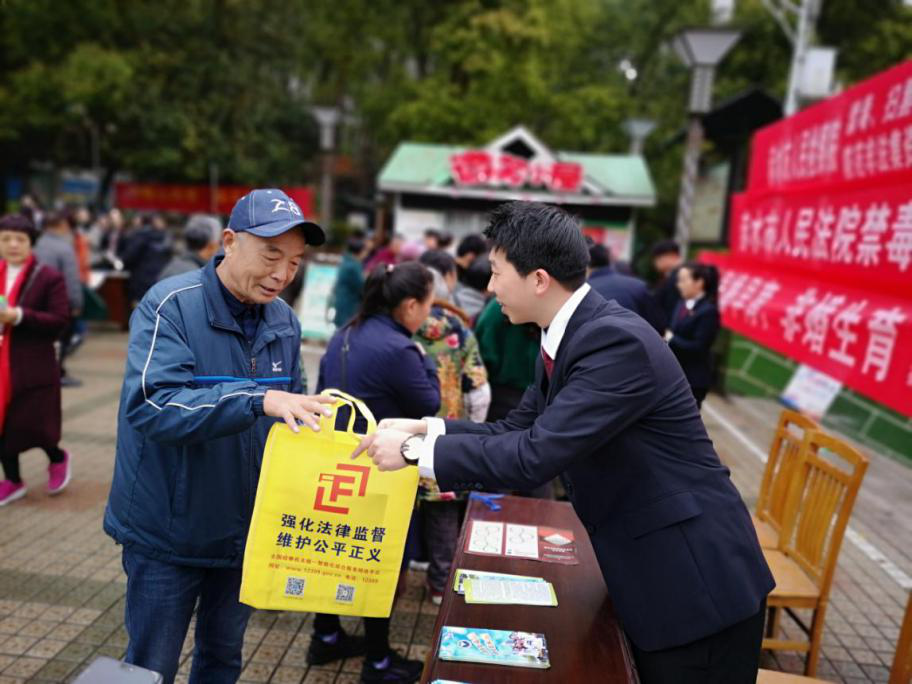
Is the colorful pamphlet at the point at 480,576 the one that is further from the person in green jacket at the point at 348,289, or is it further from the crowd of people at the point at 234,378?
the person in green jacket at the point at 348,289

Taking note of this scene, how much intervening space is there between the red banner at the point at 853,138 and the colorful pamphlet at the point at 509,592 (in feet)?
14.7

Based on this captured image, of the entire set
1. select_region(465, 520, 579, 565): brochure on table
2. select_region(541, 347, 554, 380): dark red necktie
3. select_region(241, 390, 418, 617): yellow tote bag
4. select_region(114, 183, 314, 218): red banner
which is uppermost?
select_region(114, 183, 314, 218): red banner

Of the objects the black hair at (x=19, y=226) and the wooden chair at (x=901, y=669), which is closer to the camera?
the wooden chair at (x=901, y=669)

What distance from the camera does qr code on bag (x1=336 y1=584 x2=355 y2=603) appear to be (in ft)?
6.39

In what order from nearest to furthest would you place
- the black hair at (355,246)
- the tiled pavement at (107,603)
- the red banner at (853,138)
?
the tiled pavement at (107,603), the red banner at (853,138), the black hair at (355,246)

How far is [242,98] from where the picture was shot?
21.4 meters

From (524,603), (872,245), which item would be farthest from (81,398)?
(872,245)

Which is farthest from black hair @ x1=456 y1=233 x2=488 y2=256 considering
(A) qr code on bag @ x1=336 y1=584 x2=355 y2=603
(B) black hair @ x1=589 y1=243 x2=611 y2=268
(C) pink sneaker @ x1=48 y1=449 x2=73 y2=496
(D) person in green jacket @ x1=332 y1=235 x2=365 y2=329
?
(A) qr code on bag @ x1=336 y1=584 x2=355 y2=603

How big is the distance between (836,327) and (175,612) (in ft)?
17.8

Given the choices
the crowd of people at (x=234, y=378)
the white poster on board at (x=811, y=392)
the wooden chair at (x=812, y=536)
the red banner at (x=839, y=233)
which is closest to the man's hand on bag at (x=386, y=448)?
the crowd of people at (x=234, y=378)

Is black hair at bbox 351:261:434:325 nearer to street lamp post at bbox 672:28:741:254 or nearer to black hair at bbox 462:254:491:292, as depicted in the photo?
black hair at bbox 462:254:491:292

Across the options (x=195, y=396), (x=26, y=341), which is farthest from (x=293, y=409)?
(x=26, y=341)

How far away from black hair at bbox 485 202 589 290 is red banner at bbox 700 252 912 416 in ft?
11.9

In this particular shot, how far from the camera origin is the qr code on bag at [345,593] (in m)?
1.95
